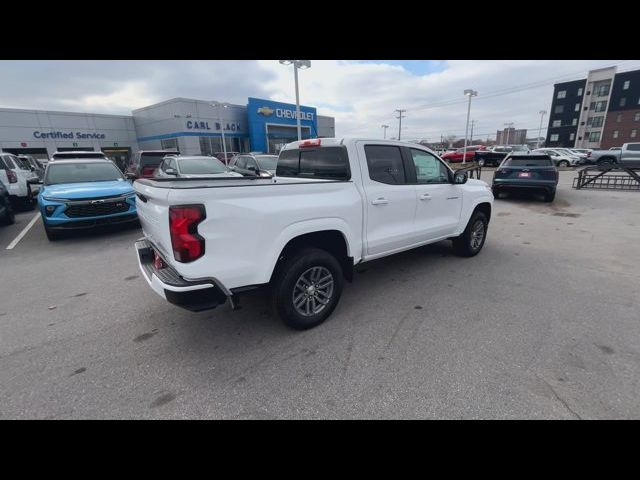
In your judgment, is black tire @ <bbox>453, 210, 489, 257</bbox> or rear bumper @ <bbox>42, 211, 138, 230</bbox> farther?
rear bumper @ <bbox>42, 211, 138, 230</bbox>

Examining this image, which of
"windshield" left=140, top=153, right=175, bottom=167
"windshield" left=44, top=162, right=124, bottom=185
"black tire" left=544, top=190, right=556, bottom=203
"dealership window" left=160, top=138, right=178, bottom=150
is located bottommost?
"black tire" left=544, top=190, right=556, bottom=203

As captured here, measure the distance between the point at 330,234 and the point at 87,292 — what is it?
3.49 meters

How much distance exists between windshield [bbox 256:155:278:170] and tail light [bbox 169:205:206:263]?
34.1 ft

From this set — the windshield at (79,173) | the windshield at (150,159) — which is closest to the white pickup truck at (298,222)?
the windshield at (79,173)

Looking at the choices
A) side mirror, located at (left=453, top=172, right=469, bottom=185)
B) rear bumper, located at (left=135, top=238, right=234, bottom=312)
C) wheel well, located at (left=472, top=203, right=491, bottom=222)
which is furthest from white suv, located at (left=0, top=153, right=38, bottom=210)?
wheel well, located at (left=472, top=203, right=491, bottom=222)

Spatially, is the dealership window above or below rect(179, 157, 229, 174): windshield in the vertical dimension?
above

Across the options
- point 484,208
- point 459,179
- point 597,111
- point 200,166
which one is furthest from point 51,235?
point 597,111

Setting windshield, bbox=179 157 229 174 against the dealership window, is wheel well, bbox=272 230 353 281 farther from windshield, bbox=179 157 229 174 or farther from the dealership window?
the dealership window

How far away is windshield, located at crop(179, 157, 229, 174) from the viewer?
390 inches

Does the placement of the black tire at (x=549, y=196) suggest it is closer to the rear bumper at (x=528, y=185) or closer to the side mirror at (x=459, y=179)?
the rear bumper at (x=528, y=185)

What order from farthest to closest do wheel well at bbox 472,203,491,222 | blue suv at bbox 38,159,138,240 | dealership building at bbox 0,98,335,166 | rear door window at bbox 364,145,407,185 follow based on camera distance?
dealership building at bbox 0,98,335,166, blue suv at bbox 38,159,138,240, wheel well at bbox 472,203,491,222, rear door window at bbox 364,145,407,185

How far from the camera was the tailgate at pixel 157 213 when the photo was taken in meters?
2.46
